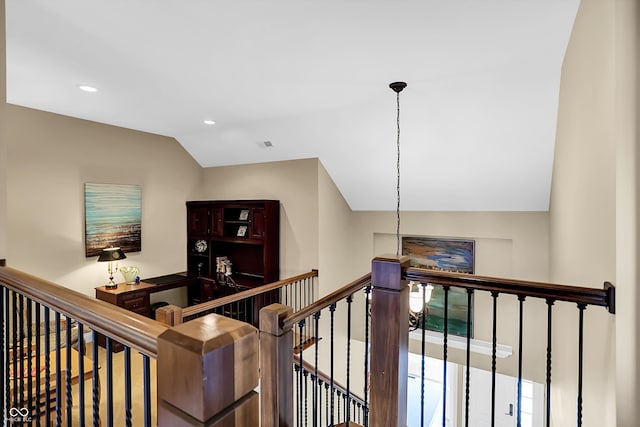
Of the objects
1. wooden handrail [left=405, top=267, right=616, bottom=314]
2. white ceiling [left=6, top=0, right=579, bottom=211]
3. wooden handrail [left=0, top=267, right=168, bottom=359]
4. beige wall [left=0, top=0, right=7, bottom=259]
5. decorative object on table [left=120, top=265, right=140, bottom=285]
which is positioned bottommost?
decorative object on table [left=120, top=265, right=140, bottom=285]

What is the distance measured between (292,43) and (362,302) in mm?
4864

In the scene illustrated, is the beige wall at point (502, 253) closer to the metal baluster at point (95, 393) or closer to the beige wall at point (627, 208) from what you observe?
the beige wall at point (627, 208)

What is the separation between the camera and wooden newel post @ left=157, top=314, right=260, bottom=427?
0.58 metres

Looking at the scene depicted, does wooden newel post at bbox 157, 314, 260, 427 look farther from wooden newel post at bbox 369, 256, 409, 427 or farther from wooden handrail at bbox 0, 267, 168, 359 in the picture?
wooden newel post at bbox 369, 256, 409, 427

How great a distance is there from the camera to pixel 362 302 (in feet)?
20.1

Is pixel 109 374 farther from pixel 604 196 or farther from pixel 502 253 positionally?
pixel 502 253

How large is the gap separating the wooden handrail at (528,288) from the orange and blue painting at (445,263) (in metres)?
3.72

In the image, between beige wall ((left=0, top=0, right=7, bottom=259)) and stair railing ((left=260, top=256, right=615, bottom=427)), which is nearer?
stair railing ((left=260, top=256, right=615, bottom=427))

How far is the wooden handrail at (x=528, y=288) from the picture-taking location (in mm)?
1271

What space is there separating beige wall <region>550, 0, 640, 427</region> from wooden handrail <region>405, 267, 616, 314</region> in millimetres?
88

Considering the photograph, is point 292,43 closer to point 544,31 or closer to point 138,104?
point 544,31

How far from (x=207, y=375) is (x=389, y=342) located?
4.26ft

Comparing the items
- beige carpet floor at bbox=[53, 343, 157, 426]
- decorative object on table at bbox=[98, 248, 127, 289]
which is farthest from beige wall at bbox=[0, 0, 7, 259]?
decorative object on table at bbox=[98, 248, 127, 289]

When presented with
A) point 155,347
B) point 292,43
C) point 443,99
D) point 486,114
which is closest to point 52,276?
point 292,43
